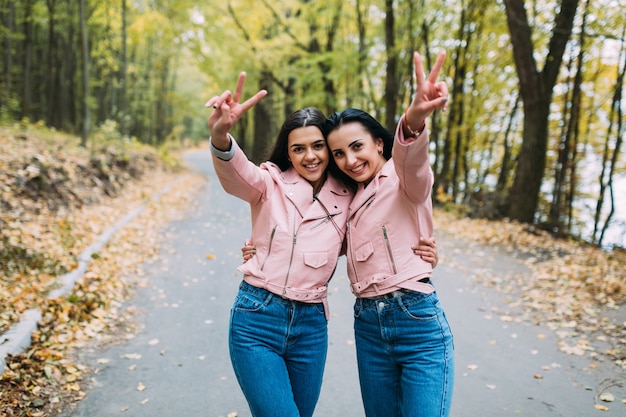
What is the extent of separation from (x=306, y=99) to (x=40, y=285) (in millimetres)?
12924

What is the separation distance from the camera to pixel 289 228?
2225 millimetres

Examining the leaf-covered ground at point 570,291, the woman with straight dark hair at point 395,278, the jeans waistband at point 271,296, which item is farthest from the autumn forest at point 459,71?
the jeans waistband at point 271,296

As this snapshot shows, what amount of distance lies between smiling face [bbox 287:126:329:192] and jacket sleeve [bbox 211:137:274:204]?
0.59 feet

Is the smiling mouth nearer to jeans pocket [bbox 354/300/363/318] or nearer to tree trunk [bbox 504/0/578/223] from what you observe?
jeans pocket [bbox 354/300/363/318]

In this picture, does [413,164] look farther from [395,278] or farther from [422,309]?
[422,309]

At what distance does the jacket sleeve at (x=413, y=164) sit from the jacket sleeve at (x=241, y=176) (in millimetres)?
667

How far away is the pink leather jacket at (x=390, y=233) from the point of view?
2127 millimetres

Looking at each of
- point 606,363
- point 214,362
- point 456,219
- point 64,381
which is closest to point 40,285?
point 64,381

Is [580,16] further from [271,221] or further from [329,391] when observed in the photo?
[271,221]

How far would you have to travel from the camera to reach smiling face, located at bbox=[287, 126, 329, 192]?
2.36 m

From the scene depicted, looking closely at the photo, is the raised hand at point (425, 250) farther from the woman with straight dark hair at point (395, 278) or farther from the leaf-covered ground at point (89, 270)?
the leaf-covered ground at point (89, 270)

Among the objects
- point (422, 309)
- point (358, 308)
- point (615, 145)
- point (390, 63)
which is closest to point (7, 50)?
point (390, 63)

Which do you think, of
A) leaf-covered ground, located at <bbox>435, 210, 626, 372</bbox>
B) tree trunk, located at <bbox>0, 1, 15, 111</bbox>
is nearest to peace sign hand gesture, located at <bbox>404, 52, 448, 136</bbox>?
leaf-covered ground, located at <bbox>435, 210, 626, 372</bbox>

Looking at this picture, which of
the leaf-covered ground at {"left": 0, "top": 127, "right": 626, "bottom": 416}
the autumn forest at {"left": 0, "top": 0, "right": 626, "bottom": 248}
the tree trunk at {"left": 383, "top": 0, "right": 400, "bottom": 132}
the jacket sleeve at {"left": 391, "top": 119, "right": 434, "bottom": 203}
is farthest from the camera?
the tree trunk at {"left": 383, "top": 0, "right": 400, "bottom": 132}
